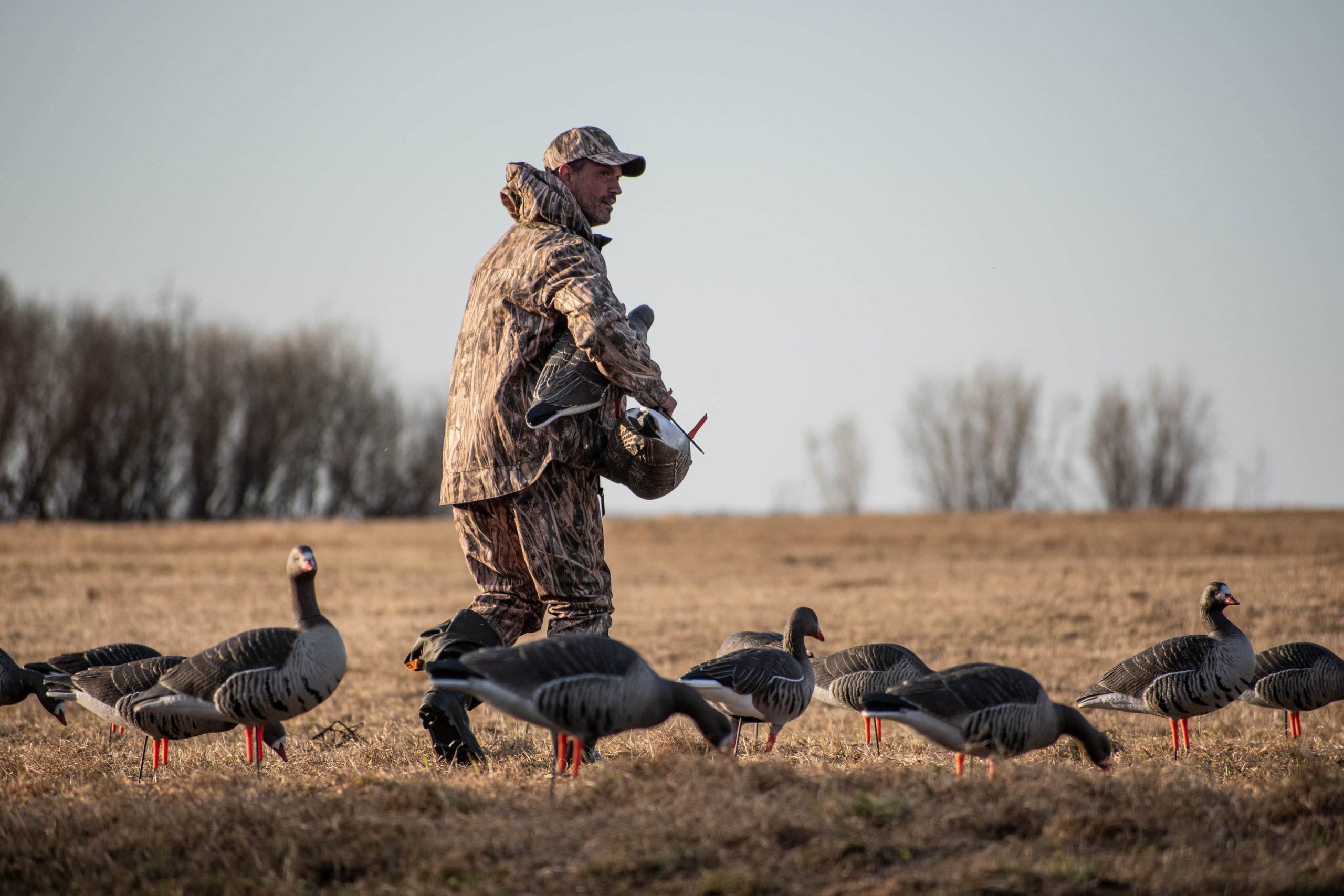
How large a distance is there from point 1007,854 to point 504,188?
4.41 metres

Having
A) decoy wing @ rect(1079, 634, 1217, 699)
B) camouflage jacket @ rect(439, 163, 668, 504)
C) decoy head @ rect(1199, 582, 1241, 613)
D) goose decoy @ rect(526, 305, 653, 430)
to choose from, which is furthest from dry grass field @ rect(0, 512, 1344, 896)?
goose decoy @ rect(526, 305, 653, 430)

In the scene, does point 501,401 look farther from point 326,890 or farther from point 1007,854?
point 1007,854

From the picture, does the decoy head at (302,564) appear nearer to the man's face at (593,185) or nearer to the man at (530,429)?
the man at (530,429)

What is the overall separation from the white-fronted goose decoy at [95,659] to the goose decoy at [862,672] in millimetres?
4841

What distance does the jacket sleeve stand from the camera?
5578 mm

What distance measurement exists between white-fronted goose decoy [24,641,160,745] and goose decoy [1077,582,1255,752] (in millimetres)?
6760

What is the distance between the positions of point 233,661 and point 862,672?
14.8ft

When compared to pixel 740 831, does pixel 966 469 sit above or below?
above

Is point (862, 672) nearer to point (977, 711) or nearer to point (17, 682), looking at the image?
point (977, 711)

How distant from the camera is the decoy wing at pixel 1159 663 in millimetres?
7348

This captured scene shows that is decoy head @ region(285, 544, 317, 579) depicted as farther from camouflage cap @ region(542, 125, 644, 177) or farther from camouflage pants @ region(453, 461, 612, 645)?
camouflage cap @ region(542, 125, 644, 177)

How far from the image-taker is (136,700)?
6098mm

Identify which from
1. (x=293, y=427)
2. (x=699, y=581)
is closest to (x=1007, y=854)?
(x=699, y=581)

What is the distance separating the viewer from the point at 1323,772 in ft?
16.7
